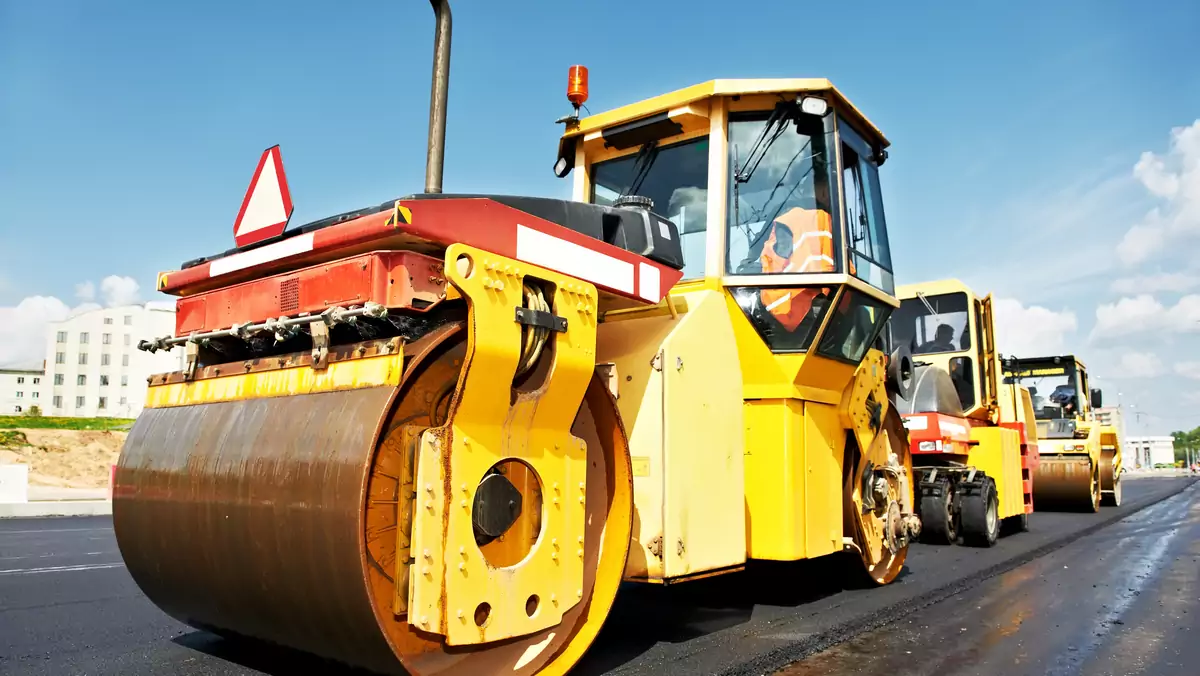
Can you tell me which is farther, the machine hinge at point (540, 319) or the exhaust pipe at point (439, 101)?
the exhaust pipe at point (439, 101)

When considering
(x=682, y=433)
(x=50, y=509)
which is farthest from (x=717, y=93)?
(x=50, y=509)

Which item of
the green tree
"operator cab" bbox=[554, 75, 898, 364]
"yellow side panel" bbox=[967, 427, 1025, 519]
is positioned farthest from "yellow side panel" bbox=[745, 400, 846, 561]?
the green tree

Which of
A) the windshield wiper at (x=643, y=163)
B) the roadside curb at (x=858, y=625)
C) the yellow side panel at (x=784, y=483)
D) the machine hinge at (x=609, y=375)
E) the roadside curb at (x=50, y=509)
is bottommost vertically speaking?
the roadside curb at (x=50, y=509)

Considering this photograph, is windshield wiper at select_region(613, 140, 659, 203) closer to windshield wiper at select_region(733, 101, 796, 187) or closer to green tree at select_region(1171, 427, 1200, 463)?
windshield wiper at select_region(733, 101, 796, 187)

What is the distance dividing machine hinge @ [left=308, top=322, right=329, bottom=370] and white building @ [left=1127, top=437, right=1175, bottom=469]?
335ft

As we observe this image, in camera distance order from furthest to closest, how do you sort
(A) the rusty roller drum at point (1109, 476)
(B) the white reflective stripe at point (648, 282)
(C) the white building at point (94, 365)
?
(C) the white building at point (94, 365) < (A) the rusty roller drum at point (1109, 476) < (B) the white reflective stripe at point (648, 282)

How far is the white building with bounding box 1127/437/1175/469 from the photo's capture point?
90.1 meters

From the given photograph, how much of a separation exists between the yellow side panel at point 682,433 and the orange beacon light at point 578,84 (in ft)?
5.82

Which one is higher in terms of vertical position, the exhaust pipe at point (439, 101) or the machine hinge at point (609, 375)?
the exhaust pipe at point (439, 101)

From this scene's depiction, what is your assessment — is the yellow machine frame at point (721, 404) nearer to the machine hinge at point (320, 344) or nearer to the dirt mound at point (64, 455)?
the machine hinge at point (320, 344)

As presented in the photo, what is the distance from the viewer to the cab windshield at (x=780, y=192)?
191 inches

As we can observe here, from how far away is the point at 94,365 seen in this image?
71938 millimetres

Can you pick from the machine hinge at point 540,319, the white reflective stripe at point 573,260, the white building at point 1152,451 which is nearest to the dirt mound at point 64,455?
the white reflective stripe at point 573,260

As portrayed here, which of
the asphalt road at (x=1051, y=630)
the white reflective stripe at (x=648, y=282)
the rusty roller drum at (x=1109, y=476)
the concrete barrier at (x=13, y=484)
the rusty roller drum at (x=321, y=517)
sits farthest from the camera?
the rusty roller drum at (x=1109, y=476)
